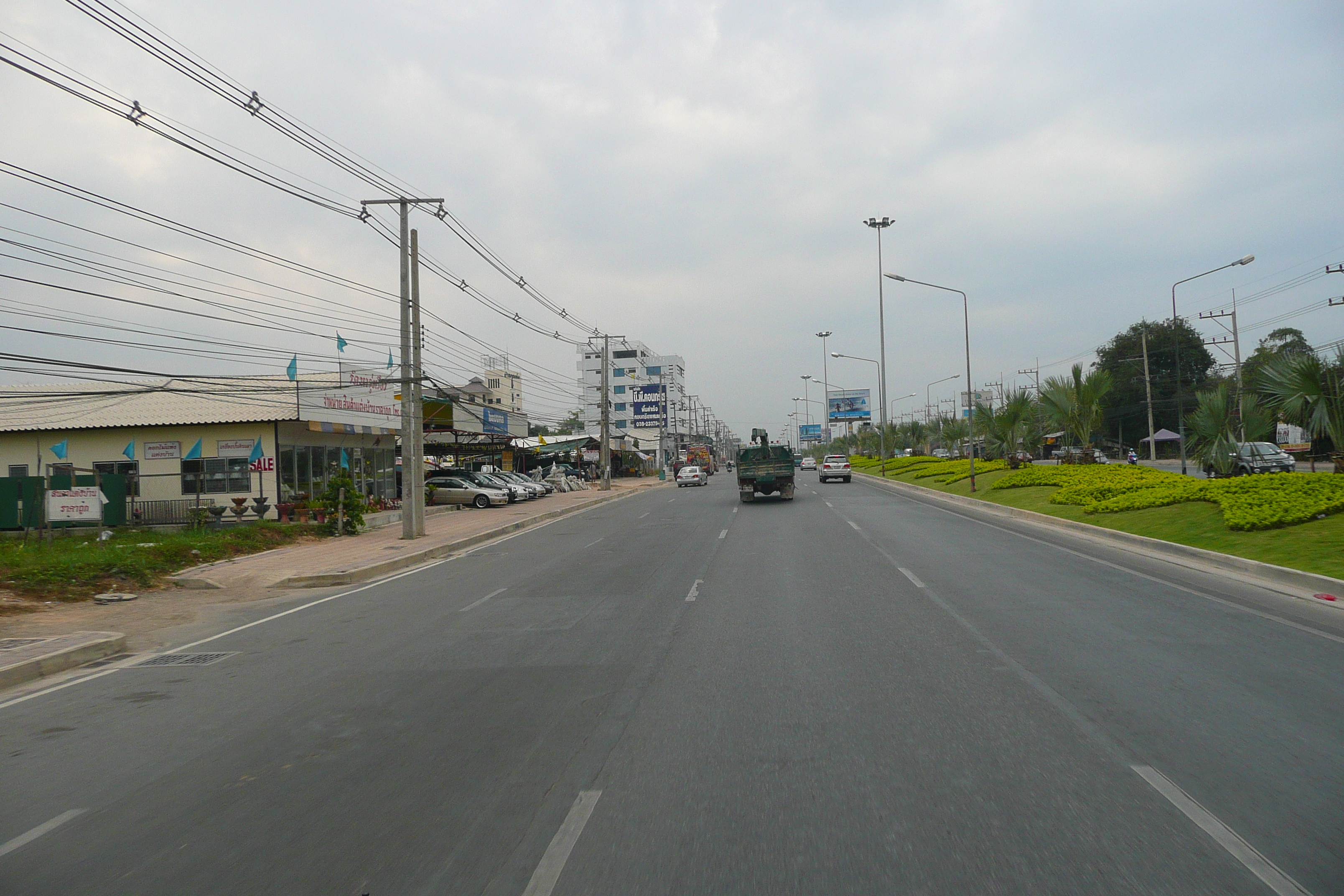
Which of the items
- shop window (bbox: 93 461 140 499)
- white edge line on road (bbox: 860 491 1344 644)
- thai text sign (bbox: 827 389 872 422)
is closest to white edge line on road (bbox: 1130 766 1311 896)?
white edge line on road (bbox: 860 491 1344 644)

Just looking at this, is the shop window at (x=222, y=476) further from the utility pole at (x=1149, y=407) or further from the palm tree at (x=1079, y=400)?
the utility pole at (x=1149, y=407)

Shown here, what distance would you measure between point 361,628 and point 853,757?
728 cm

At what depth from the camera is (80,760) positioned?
579 cm

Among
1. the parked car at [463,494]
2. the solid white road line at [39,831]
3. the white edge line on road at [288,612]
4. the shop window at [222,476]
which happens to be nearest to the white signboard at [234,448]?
the shop window at [222,476]

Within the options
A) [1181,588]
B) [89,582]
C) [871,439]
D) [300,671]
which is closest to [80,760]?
[300,671]

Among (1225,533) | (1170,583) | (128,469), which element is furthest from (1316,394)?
(128,469)

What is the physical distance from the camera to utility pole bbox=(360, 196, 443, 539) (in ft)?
75.6

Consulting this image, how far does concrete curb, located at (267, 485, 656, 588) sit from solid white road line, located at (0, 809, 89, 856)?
10.8 meters

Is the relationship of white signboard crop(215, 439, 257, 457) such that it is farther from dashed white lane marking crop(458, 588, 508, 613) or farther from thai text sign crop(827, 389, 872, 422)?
thai text sign crop(827, 389, 872, 422)

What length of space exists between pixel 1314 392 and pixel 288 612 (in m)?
19.3

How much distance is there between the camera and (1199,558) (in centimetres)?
1380

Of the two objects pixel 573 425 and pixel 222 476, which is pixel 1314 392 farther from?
pixel 573 425

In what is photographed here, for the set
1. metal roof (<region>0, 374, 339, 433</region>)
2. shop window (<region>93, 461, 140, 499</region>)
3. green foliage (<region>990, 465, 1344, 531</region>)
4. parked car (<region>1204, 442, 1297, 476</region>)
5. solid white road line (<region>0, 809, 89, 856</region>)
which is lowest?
solid white road line (<region>0, 809, 89, 856</region>)

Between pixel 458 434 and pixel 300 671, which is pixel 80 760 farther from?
pixel 458 434
